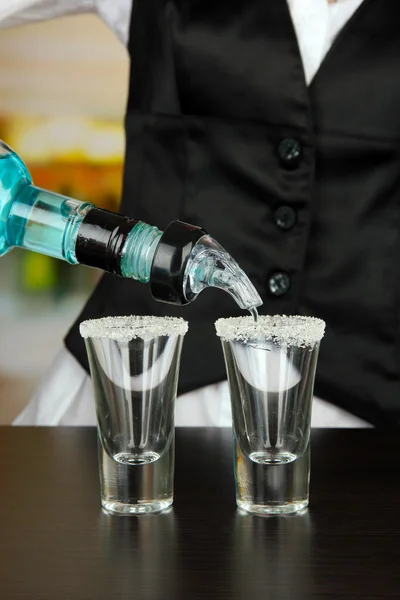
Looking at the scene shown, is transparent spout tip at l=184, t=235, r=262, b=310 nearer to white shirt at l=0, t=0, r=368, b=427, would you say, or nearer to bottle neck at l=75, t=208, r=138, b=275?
bottle neck at l=75, t=208, r=138, b=275

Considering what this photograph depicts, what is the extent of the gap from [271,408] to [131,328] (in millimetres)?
101

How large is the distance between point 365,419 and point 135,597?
1.93 feet

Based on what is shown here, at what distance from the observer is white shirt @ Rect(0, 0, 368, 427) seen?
38.4 inches

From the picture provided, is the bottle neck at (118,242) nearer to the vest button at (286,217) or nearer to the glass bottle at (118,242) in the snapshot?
the glass bottle at (118,242)

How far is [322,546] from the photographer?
0.50 meters

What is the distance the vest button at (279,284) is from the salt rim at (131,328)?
36 centimetres

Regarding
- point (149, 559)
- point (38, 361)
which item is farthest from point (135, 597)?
point (38, 361)

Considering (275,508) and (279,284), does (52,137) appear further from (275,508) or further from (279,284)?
(275,508)

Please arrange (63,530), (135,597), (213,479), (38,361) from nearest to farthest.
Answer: (135,597) < (63,530) < (213,479) < (38,361)

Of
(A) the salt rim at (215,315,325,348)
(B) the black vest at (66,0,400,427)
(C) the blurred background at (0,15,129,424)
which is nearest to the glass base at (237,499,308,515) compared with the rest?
(A) the salt rim at (215,315,325,348)

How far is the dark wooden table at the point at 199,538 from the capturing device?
0.44 m

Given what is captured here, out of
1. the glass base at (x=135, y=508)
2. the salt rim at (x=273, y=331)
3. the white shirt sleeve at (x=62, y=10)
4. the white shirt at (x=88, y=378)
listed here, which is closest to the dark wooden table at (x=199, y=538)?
the glass base at (x=135, y=508)

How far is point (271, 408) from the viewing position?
565mm

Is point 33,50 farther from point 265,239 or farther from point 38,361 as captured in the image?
point 265,239
